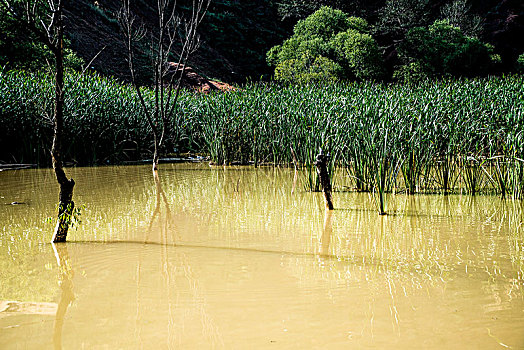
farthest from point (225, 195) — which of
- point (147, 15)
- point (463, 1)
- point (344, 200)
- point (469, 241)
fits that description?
point (463, 1)

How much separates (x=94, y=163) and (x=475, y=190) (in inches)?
258

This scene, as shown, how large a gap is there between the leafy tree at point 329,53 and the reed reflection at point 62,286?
15653 millimetres

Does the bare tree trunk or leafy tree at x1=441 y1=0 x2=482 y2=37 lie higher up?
leafy tree at x1=441 y1=0 x2=482 y2=37

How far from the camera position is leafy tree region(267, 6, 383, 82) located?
18.4 meters

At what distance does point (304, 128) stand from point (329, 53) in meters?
14.6

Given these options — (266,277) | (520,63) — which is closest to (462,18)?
(520,63)

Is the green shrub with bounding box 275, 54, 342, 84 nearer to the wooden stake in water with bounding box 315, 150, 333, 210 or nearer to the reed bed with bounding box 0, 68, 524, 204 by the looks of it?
the reed bed with bounding box 0, 68, 524, 204

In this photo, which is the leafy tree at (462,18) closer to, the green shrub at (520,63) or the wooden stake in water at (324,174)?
the green shrub at (520,63)

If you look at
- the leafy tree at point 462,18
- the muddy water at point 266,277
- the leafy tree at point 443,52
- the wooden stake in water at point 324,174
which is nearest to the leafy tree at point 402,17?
the leafy tree at point 462,18

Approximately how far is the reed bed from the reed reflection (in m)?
2.70

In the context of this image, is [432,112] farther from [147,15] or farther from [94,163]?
[147,15]

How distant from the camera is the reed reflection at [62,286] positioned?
175 cm

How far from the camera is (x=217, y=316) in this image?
6.14ft

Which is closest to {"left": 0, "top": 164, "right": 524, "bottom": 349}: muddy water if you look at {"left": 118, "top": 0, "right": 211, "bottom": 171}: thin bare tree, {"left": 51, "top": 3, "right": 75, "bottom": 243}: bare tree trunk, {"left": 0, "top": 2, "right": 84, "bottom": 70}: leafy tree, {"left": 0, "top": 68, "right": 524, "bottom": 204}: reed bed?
{"left": 51, "top": 3, "right": 75, "bottom": 243}: bare tree trunk
